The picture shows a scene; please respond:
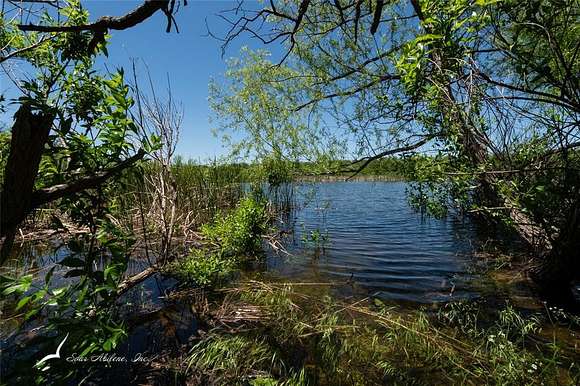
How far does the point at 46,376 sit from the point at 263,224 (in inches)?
255

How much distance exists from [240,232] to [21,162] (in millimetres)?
5734

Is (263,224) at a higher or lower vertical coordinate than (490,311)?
higher

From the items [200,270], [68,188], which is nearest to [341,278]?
[200,270]

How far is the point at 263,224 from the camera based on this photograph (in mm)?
8352

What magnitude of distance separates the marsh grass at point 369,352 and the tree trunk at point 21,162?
7.74 ft

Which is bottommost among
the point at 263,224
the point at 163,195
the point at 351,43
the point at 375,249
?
the point at 375,249

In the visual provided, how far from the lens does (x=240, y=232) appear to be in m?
7.25

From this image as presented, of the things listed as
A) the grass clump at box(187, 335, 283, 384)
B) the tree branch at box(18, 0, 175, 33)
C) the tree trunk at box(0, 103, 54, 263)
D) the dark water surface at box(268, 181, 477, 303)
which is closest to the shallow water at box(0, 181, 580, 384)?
the dark water surface at box(268, 181, 477, 303)

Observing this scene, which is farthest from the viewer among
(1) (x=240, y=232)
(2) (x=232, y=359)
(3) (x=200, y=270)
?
(1) (x=240, y=232)

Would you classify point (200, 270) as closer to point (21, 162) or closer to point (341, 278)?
point (341, 278)

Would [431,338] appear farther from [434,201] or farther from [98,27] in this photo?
[98,27]

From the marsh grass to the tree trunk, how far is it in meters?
2.36

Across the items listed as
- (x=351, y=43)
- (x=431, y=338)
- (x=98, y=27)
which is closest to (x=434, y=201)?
(x=431, y=338)

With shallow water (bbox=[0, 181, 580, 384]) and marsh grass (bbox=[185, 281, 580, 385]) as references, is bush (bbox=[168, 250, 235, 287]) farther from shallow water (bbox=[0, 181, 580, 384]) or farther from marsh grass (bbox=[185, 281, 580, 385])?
marsh grass (bbox=[185, 281, 580, 385])
